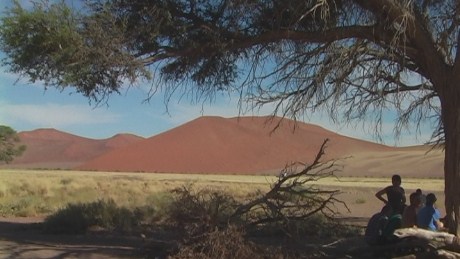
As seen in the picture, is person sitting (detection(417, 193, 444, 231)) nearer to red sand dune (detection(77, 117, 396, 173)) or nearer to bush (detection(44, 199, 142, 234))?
bush (detection(44, 199, 142, 234))

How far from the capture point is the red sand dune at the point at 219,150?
147375 millimetres

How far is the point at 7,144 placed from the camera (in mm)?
71625

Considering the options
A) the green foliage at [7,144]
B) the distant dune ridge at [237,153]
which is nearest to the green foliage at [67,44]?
the green foliage at [7,144]

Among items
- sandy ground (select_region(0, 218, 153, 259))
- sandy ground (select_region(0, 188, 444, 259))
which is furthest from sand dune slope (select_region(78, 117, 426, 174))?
sandy ground (select_region(0, 218, 153, 259))

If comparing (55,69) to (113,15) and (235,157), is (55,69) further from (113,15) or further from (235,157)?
(235,157)

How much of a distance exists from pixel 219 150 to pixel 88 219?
14208cm

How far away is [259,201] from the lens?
11.3m

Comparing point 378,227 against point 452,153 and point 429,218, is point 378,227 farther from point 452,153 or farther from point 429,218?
point 452,153

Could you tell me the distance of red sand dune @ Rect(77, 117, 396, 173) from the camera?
484ft

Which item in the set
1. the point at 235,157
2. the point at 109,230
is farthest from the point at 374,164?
the point at 109,230

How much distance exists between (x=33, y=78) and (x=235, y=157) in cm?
14306

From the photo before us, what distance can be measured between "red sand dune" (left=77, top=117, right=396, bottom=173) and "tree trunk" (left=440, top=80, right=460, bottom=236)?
128046 millimetres

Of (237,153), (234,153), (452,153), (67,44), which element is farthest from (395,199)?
(237,153)

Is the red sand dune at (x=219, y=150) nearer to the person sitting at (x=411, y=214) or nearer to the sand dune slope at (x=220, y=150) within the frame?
the sand dune slope at (x=220, y=150)
